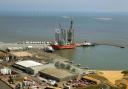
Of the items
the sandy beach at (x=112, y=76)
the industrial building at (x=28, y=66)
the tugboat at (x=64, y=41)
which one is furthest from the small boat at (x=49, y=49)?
the sandy beach at (x=112, y=76)

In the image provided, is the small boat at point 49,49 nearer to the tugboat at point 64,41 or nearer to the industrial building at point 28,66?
the tugboat at point 64,41

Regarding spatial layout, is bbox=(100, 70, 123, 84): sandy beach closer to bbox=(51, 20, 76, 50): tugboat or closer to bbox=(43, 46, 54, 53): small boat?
bbox=(43, 46, 54, 53): small boat

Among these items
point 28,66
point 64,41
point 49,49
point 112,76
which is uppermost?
point 64,41

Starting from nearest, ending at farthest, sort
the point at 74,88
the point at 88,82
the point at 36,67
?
1. the point at 74,88
2. the point at 88,82
3. the point at 36,67

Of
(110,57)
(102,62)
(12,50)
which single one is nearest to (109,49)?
(110,57)

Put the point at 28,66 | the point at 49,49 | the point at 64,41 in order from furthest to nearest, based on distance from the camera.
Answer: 1. the point at 64,41
2. the point at 49,49
3. the point at 28,66

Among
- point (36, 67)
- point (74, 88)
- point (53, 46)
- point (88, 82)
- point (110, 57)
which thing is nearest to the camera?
point (74, 88)

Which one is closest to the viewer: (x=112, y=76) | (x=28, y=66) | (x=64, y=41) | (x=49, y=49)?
(x=112, y=76)

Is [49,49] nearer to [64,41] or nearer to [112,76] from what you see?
[64,41]

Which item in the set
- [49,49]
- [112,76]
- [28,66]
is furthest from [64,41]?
[112,76]

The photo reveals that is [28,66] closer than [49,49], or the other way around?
[28,66]

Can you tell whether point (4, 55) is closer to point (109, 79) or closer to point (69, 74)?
point (69, 74)
